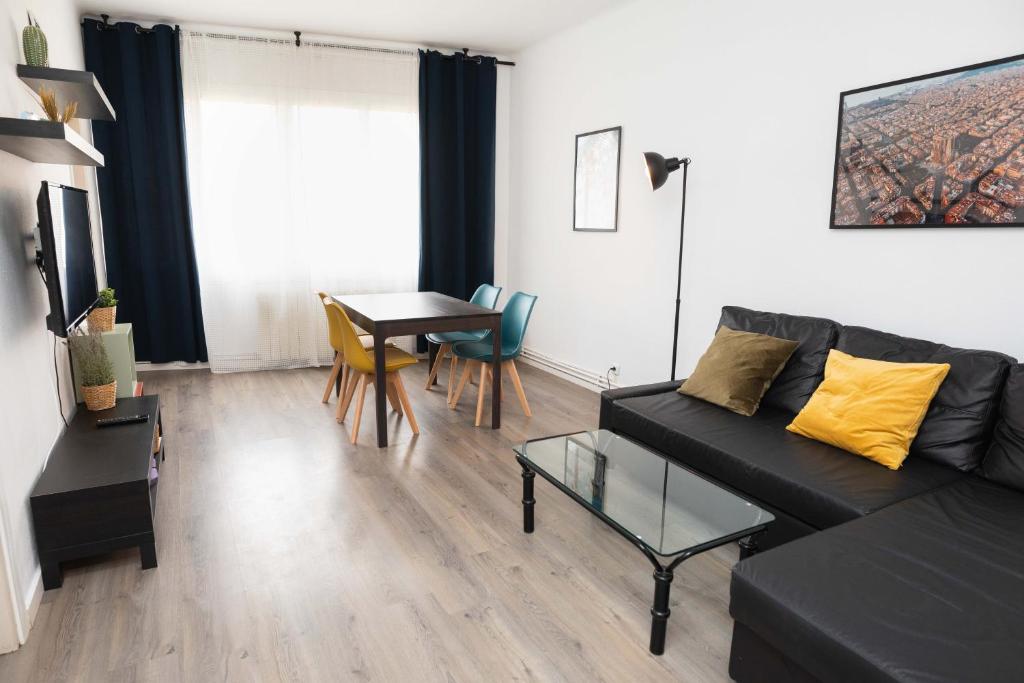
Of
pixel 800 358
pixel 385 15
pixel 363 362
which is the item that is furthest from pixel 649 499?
pixel 385 15

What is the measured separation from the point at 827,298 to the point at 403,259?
3.65 m

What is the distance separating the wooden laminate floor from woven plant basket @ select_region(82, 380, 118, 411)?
0.46m

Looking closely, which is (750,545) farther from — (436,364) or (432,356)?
(432,356)

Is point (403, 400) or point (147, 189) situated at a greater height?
point (147, 189)

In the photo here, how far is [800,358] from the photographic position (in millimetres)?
2832

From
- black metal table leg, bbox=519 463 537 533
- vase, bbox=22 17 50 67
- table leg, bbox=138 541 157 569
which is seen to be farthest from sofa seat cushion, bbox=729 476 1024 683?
vase, bbox=22 17 50 67

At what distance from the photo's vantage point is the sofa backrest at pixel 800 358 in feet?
9.06

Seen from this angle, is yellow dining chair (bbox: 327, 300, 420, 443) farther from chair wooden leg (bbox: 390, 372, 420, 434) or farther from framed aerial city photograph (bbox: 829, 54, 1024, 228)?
framed aerial city photograph (bbox: 829, 54, 1024, 228)

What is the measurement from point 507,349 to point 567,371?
1110 millimetres

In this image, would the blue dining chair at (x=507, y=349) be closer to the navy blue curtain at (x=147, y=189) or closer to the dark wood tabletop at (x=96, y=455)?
the dark wood tabletop at (x=96, y=455)

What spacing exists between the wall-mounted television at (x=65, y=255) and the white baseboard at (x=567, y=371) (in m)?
3.26

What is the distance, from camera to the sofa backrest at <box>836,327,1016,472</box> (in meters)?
2.18

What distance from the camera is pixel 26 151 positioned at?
2387 millimetres

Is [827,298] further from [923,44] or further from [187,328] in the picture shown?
[187,328]
